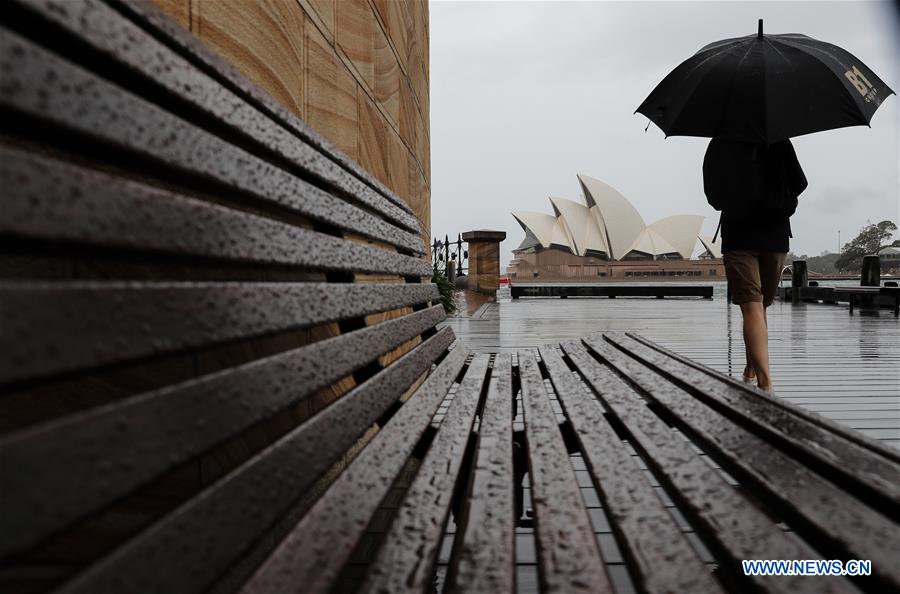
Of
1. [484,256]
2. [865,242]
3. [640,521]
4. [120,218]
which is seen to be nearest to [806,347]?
[640,521]

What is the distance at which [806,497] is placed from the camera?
70cm

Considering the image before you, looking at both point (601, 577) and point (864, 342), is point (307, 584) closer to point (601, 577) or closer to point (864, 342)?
point (601, 577)

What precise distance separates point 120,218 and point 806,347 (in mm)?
5075

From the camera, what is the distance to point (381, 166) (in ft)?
7.89

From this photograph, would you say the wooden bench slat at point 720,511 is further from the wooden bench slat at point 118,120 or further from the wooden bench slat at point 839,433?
the wooden bench slat at point 118,120

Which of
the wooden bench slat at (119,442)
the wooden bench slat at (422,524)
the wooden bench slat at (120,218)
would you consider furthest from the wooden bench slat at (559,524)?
the wooden bench slat at (120,218)

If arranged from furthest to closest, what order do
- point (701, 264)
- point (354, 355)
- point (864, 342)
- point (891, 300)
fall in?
Result: point (701, 264)
point (891, 300)
point (864, 342)
point (354, 355)

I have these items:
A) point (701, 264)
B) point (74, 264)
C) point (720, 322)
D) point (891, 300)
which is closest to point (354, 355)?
point (74, 264)

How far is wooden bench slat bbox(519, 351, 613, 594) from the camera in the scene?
21.7 inches

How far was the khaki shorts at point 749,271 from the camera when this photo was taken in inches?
98.0

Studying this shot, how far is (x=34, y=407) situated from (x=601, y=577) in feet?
2.03

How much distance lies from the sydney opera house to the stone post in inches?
1105

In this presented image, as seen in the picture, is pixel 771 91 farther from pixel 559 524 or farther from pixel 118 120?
pixel 118 120

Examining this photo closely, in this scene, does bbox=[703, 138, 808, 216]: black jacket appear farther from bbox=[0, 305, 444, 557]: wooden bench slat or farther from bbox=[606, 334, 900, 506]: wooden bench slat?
bbox=[0, 305, 444, 557]: wooden bench slat
